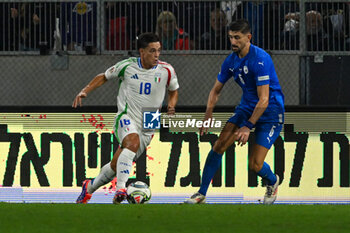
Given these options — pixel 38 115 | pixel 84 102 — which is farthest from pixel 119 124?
pixel 84 102

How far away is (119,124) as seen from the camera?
10422 millimetres

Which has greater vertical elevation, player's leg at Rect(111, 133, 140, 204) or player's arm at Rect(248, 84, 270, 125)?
player's arm at Rect(248, 84, 270, 125)

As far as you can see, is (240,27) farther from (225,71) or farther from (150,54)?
(150,54)

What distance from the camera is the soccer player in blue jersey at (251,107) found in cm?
988

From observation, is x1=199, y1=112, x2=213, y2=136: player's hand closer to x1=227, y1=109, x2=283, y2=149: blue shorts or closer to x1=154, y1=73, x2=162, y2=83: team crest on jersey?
x1=227, y1=109, x2=283, y2=149: blue shorts

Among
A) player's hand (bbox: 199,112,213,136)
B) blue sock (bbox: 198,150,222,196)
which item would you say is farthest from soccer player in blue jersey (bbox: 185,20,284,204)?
player's hand (bbox: 199,112,213,136)

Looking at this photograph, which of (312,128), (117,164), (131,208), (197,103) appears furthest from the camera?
(197,103)

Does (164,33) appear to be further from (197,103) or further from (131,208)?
(131,208)

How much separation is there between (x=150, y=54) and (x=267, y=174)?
1.92 meters

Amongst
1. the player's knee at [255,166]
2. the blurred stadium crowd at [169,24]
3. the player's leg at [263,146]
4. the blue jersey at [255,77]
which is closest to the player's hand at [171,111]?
the blue jersey at [255,77]

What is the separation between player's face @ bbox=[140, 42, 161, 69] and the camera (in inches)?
409

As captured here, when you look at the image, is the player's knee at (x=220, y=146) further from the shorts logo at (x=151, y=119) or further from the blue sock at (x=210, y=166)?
the shorts logo at (x=151, y=119)

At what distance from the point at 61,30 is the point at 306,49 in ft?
11.3

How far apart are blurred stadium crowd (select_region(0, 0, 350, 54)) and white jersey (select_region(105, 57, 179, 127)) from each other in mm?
2177
